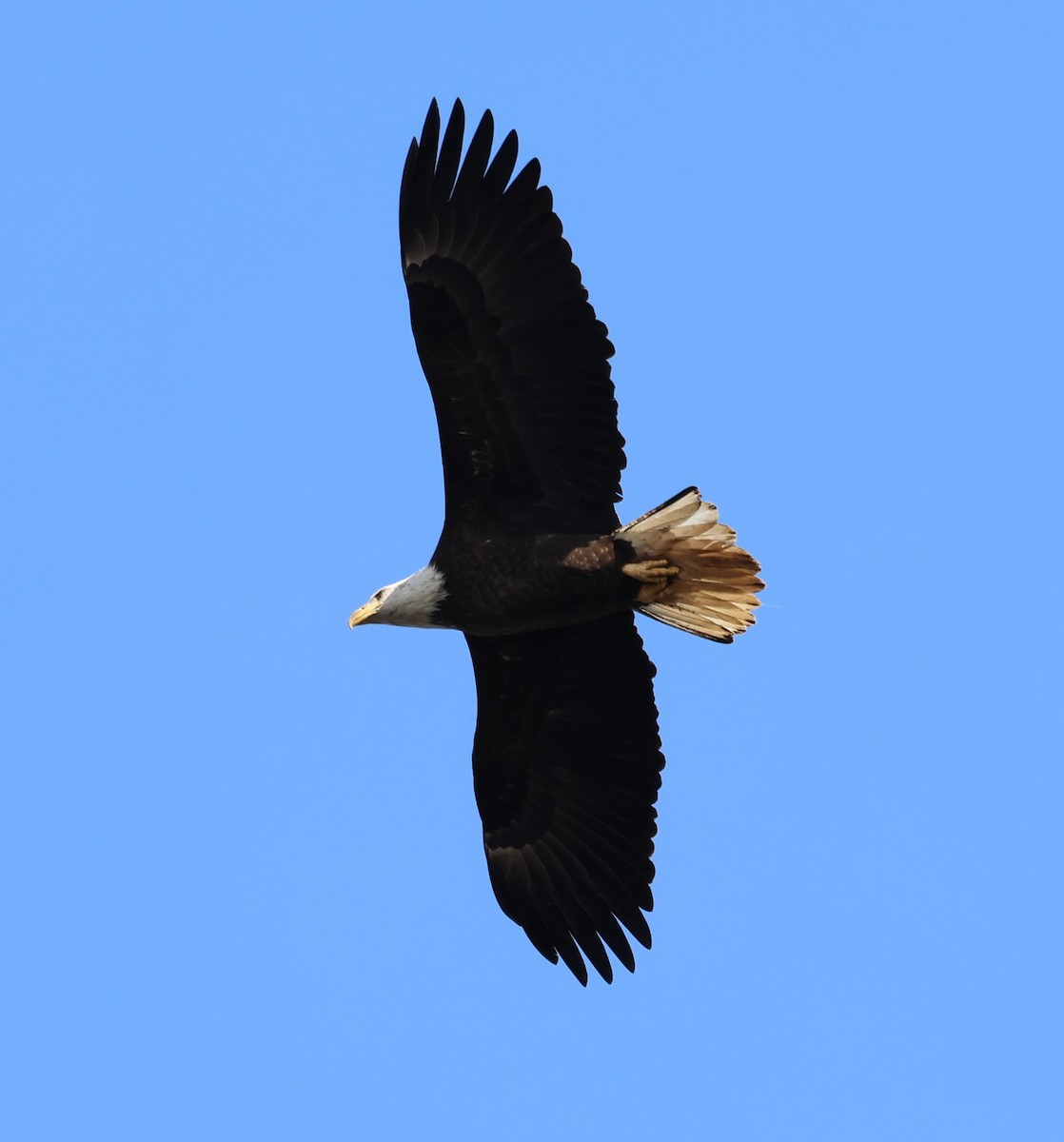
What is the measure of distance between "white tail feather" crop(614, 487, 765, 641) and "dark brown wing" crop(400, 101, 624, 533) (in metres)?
0.30

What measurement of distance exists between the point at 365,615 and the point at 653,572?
1.57m

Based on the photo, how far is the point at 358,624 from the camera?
11734 mm

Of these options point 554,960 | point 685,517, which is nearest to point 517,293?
point 685,517

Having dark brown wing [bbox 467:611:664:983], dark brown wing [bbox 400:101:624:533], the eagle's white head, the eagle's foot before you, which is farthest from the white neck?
the eagle's foot

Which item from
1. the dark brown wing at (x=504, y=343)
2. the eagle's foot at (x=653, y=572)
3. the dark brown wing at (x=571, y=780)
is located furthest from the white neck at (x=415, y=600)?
the eagle's foot at (x=653, y=572)

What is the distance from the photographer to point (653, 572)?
11141mm

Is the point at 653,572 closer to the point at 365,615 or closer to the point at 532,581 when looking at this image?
the point at 532,581

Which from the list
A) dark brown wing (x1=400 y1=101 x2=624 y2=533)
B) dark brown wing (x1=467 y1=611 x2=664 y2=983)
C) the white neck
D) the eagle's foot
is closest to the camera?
dark brown wing (x1=400 y1=101 x2=624 y2=533)

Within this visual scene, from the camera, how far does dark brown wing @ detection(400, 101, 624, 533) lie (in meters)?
10.9

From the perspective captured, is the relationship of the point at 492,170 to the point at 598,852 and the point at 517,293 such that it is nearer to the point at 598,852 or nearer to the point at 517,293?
the point at 517,293

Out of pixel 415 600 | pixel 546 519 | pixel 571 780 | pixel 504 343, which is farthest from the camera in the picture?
pixel 571 780

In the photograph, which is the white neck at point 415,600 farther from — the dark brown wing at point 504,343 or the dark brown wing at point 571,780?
the dark brown wing at point 571,780

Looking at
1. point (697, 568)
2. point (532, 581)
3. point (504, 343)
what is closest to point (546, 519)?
point (532, 581)

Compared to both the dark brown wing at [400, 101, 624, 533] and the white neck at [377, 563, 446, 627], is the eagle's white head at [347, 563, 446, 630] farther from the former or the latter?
the dark brown wing at [400, 101, 624, 533]
